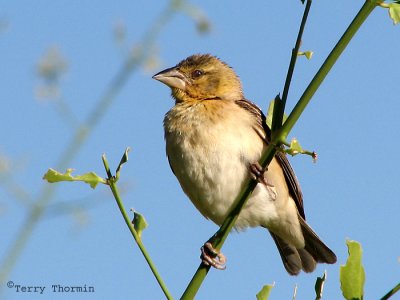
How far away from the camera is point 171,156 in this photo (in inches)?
185

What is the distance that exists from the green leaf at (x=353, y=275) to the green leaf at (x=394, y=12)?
0.68m

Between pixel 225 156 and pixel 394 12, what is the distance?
234 cm

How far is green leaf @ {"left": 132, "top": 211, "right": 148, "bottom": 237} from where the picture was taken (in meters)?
2.21

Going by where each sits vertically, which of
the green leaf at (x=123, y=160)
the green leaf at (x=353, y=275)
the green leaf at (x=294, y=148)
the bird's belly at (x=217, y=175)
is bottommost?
the bird's belly at (x=217, y=175)

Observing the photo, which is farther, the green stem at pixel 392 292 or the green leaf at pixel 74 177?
the green leaf at pixel 74 177

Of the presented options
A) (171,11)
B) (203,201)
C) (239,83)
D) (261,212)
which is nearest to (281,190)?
(261,212)

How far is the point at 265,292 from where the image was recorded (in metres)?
2.11

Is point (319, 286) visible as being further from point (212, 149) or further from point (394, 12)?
point (212, 149)

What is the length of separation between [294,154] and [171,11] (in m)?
1.64

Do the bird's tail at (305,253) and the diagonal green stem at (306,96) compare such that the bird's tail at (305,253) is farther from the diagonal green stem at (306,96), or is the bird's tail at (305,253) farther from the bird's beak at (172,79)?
the diagonal green stem at (306,96)

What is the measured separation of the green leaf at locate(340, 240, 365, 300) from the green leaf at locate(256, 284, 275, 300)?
31 centimetres

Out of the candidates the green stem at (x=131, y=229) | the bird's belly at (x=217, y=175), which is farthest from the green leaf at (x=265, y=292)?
the bird's belly at (x=217, y=175)

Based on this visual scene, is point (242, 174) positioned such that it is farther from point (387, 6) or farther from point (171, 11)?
point (387, 6)

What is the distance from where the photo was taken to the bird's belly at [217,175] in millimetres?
4355
